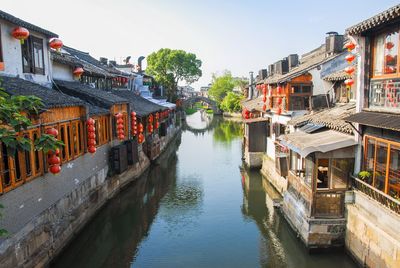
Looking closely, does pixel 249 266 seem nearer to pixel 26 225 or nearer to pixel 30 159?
pixel 26 225

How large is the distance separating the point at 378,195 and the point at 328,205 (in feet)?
6.90

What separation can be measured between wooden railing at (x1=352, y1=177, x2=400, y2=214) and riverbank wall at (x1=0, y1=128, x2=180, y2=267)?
11.0 m

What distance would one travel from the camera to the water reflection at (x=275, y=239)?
1224 centimetres

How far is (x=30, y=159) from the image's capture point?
10.9m

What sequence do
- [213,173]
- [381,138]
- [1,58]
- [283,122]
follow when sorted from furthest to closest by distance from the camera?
1. [213,173]
2. [283,122]
3. [1,58]
4. [381,138]

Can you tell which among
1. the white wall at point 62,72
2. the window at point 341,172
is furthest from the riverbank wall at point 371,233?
the white wall at point 62,72

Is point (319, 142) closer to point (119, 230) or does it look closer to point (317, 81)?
point (317, 81)

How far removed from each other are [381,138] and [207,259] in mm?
7782

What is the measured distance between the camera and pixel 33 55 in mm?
15062

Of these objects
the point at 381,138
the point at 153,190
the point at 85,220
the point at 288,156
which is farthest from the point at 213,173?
the point at 381,138

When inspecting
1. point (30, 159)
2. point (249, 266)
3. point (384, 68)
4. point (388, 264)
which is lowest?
point (249, 266)

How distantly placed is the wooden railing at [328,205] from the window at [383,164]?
131 cm

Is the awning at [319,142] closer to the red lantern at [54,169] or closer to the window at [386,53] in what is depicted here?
the window at [386,53]

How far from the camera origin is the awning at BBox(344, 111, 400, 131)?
30.5ft
